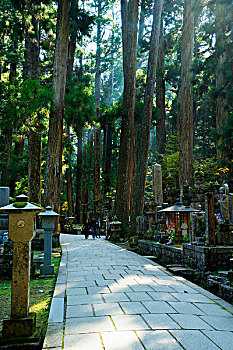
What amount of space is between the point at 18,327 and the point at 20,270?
54cm

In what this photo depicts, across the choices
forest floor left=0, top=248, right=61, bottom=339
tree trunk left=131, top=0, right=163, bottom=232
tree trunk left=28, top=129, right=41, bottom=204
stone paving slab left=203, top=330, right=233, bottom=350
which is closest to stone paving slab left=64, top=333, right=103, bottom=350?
forest floor left=0, top=248, right=61, bottom=339

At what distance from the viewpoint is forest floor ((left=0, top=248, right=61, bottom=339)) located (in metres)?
3.76

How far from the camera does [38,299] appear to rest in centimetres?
477

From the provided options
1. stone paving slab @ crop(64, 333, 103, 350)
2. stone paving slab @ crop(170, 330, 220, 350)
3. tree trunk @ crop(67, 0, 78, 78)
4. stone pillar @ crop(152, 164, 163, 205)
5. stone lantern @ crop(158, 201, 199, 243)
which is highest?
tree trunk @ crop(67, 0, 78, 78)

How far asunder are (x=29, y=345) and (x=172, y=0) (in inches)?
991

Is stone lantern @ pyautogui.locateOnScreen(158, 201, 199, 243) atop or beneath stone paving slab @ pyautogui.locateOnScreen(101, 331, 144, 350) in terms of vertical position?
atop

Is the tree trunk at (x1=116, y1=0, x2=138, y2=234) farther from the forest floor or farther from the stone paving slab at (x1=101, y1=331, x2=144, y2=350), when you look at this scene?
the stone paving slab at (x1=101, y1=331, x2=144, y2=350)

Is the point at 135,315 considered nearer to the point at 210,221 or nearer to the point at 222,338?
the point at 222,338

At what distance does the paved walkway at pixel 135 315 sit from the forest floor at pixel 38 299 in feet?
0.41

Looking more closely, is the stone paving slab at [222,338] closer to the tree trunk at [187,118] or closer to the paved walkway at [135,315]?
the paved walkway at [135,315]

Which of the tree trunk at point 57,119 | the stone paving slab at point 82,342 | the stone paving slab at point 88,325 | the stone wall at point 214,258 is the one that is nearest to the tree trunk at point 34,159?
the tree trunk at point 57,119

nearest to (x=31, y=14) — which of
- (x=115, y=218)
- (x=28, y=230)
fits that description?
(x=115, y=218)

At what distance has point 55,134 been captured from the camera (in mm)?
12320

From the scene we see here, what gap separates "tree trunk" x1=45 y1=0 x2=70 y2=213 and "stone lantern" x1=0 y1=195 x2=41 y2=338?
8.92 m
